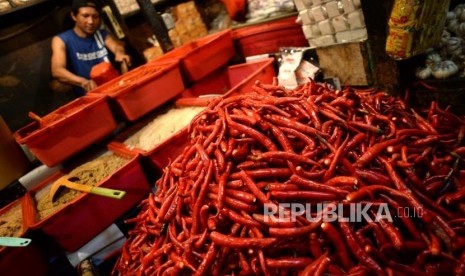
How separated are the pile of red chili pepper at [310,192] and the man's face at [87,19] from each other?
4161 mm

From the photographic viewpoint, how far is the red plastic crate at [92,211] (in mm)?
2730

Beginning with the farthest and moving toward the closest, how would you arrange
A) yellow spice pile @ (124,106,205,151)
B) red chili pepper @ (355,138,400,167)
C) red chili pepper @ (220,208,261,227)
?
yellow spice pile @ (124,106,205,151)
red chili pepper @ (355,138,400,167)
red chili pepper @ (220,208,261,227)

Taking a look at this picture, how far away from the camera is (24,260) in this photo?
105 inches

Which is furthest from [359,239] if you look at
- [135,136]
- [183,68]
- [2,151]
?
[2,151]

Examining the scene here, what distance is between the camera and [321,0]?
351 cm

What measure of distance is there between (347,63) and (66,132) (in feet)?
11.7

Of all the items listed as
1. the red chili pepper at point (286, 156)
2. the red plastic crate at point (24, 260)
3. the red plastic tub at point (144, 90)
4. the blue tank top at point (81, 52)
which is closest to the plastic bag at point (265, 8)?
the red plastic tub at point (144, 90)

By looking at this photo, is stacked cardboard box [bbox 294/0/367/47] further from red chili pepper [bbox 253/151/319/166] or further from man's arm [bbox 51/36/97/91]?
man's arm [bbox 51/36/97/91]

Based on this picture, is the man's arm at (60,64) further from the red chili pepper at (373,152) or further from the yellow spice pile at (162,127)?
the red chili pepper at (373,152)

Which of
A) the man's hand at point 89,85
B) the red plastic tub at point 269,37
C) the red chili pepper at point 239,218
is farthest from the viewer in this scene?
the man's hand at point 89,85

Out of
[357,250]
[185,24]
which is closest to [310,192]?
[357,250]

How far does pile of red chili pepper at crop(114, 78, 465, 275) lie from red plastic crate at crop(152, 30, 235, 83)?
2.01 metres

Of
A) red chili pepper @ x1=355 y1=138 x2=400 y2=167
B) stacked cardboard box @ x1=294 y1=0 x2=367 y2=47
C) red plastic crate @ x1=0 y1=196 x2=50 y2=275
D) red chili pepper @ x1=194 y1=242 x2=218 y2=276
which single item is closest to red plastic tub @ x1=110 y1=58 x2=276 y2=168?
stacked cardboard box @ x1=294 y1=0 x2=367 y2=47

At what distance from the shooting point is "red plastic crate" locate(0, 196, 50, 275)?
251 cm
